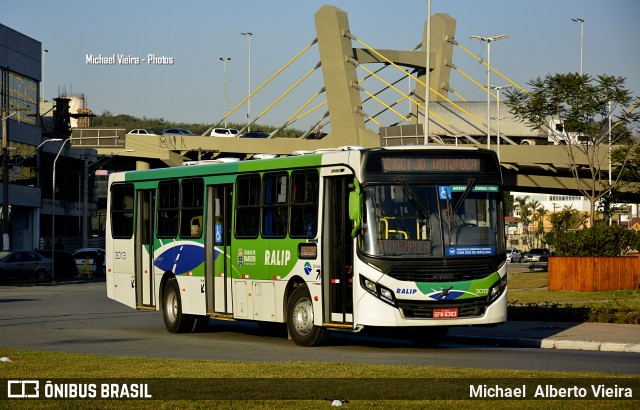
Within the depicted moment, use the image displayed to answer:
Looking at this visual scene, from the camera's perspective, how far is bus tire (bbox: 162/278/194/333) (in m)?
24.1

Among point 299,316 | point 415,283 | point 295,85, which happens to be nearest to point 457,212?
point 415,283

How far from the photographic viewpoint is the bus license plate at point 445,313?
1842 centimetres

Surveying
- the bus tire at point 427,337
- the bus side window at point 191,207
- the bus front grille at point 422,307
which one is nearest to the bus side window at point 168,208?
the bus side window at point 191,207

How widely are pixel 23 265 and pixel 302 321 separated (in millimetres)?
40193

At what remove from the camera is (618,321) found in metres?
24.0

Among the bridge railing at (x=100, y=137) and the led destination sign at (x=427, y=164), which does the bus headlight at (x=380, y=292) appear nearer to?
the led destination sign at (x=427, y=164)

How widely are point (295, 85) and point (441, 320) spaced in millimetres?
59437

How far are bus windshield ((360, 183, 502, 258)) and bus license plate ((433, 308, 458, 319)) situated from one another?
853mm

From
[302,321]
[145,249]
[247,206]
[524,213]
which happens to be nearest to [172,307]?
[145,249]

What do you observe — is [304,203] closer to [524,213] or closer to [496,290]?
[496,290]

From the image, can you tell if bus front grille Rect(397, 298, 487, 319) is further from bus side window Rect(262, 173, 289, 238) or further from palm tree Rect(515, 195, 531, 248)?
palm tree Rect(515, 195, 531, 248)

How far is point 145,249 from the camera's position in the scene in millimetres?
25578

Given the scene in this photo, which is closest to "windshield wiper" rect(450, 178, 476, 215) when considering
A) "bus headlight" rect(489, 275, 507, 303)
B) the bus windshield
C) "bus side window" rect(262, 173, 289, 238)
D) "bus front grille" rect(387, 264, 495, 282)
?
the bus windshield

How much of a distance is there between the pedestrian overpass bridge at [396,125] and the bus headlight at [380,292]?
42.3m
